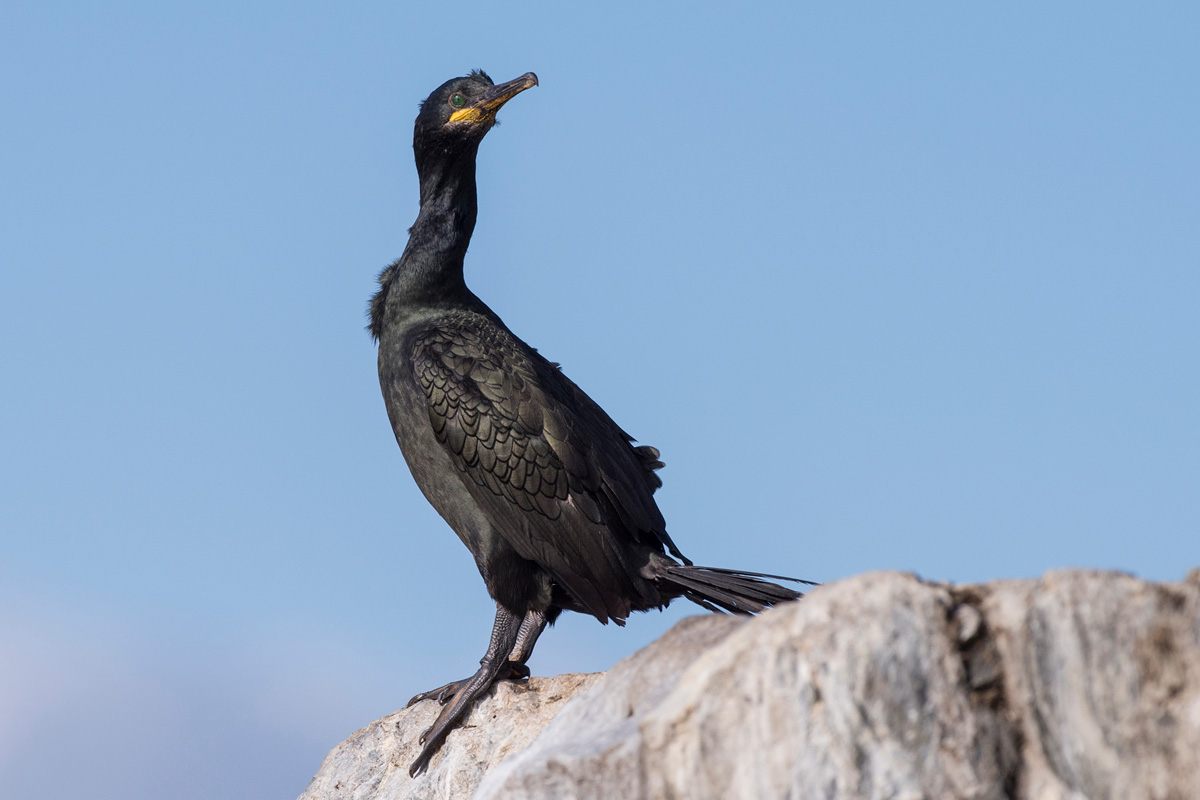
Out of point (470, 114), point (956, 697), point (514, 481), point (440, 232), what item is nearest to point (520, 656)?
point (514, 481)

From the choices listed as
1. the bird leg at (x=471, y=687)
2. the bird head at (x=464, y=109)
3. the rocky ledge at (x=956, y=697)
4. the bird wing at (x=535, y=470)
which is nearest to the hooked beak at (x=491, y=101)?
the bird head at (x=464, y=109)

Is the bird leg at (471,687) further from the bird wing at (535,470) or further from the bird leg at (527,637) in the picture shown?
the bird wing at (535,470)

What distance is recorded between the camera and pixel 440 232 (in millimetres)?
8703

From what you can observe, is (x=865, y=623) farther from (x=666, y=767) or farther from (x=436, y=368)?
(x=436, y=368)

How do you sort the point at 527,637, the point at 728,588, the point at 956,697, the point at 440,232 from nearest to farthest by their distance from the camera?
the point at 956,697 → the point at 728,588 → the point at 527,637 → the point at 440,232

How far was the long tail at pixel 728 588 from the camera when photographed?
7.56 metres

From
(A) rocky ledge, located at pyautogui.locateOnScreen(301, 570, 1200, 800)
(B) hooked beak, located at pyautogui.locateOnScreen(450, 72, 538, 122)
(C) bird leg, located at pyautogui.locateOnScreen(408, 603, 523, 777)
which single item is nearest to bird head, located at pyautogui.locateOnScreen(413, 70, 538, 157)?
(B) hooked beak, located at pyautogui.locateOnScreen(450, 72, 538, 122)

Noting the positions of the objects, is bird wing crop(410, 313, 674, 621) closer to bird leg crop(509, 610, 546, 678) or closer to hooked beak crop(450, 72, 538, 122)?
bird leg crop(509, 610, 546, 678)

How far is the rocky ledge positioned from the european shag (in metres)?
3.41

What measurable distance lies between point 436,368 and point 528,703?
208 cm

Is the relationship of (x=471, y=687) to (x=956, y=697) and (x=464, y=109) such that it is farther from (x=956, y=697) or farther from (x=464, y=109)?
(x=956, y=697)

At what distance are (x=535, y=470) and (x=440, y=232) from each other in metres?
1.89

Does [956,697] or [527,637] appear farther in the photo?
[527,637]

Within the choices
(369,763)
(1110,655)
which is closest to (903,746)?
(1110,655)
